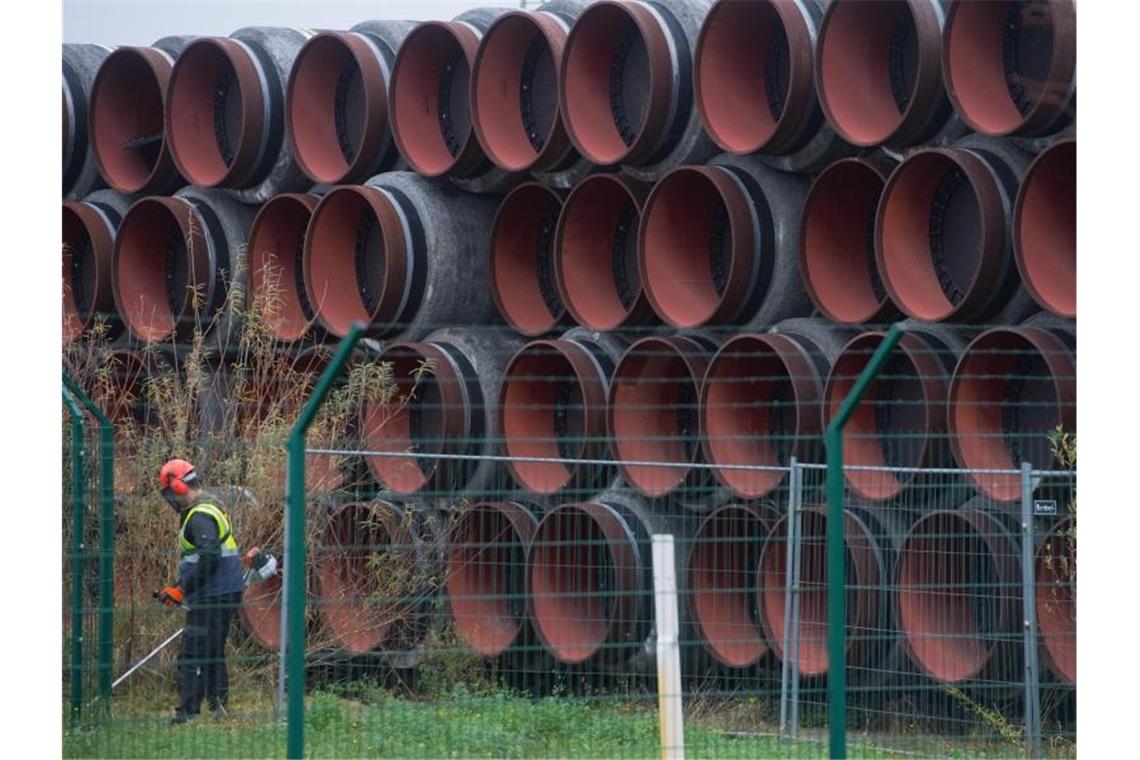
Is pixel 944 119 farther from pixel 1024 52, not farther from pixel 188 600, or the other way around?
pixel 188 600

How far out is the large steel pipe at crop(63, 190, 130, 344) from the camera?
12031 mm

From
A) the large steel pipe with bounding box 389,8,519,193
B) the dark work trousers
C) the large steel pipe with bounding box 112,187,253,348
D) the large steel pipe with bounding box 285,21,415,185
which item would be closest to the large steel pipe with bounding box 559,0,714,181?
the large steel pipe with bounding box 389,8,519,193

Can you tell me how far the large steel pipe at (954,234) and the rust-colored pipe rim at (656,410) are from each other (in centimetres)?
124

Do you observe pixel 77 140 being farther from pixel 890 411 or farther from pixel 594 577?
pixel 890 411

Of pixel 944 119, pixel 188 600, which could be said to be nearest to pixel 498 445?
pixel 188 600

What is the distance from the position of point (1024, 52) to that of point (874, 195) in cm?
113

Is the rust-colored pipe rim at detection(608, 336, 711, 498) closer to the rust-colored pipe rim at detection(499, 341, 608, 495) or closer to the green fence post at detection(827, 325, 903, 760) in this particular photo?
the rust-colored pipe rim at detection(499, 341, 608, 495)

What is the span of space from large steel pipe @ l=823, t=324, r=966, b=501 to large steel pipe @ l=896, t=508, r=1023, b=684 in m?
0.27

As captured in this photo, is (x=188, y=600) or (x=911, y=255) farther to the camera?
(x=911, y=255)

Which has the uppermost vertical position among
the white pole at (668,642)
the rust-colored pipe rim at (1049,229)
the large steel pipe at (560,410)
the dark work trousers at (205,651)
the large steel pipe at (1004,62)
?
the large steel pipe at (1004,62)

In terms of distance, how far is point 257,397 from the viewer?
1002 centimetres

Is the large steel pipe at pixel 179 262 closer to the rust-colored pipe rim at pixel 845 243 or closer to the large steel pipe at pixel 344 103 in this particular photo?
the large steel pipe at pixel 344 103

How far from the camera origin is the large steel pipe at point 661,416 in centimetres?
951

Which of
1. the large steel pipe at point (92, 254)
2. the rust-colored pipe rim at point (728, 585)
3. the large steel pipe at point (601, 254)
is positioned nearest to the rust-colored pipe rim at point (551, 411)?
the large steel pipe at point (601, 254)
